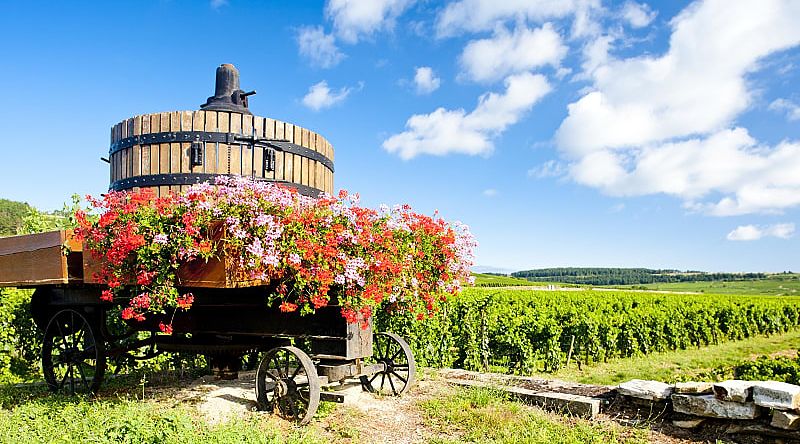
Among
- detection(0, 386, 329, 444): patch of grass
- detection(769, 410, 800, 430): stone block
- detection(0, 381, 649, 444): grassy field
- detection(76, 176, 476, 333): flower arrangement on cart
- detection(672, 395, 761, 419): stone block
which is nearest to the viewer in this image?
detection(0, 386, 329, 444): patch of grass

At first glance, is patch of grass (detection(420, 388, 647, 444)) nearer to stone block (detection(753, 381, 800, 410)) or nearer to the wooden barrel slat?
stone block (detection(753, 381, 800, 410))

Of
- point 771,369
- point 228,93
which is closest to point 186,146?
point 228,93

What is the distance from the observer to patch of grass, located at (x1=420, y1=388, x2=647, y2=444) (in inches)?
194

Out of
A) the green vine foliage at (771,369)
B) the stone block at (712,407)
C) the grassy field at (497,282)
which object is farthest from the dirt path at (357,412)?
the grassy field at (497,282)

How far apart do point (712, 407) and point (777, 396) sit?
21.6 inches

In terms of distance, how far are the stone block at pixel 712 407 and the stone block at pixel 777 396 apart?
100 millimetres

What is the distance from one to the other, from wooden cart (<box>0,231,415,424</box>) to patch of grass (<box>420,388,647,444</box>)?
837 mm

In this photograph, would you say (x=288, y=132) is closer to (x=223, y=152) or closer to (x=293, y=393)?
(x=223, y=152)

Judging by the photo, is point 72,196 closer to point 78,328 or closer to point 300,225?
point 78,328

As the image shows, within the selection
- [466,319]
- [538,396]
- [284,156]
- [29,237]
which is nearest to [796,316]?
[466,319]

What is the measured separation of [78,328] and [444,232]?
458cm

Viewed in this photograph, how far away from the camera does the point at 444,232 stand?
6.12 meters

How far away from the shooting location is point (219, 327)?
240 inches

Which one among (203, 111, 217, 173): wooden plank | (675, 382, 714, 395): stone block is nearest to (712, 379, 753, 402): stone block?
(675, 382, 714, 395): stone block
